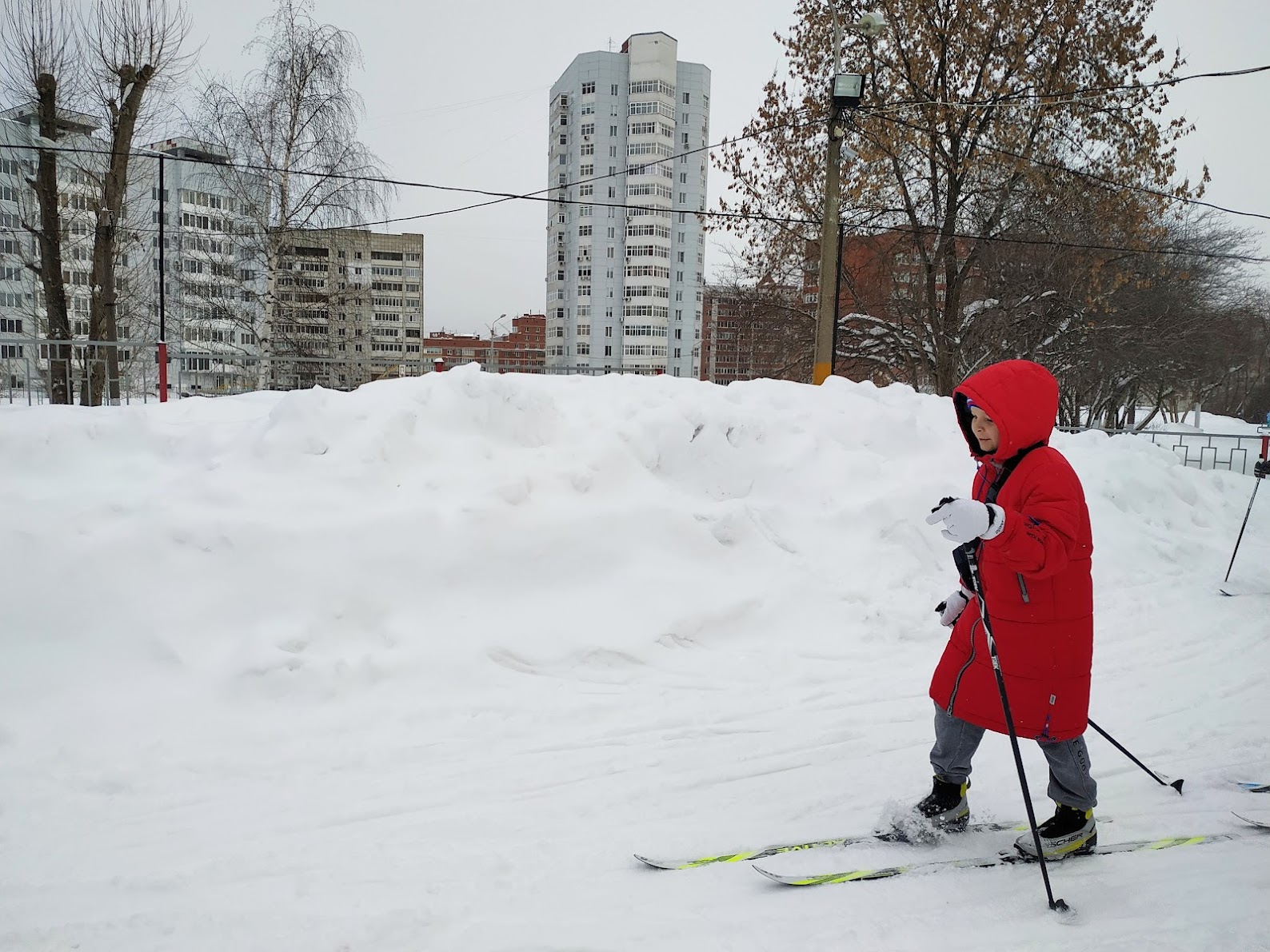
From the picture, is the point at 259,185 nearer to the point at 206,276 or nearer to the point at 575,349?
the point at 206,276

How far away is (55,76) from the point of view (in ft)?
51.4

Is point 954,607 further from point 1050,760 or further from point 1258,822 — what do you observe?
point 1258,822

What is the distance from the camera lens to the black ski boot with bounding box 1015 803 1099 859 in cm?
275

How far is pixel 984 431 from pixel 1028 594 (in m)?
0.58

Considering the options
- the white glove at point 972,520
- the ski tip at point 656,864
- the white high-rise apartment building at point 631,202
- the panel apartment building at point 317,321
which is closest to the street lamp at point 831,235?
the panel apartment building at point 317,321

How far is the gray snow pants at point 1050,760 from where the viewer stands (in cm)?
273

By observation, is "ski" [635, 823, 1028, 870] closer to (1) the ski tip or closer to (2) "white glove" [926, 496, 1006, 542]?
(1) the ski tip

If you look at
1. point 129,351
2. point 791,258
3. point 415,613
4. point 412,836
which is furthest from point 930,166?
point 129,351

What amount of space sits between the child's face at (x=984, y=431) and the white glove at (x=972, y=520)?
0.32 metres

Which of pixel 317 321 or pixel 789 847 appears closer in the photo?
pixel 789 847

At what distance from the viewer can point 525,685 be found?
168 inches

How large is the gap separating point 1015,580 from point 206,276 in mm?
23571

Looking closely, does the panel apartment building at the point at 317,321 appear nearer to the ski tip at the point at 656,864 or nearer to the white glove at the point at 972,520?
the ski tip at the point at 656,864

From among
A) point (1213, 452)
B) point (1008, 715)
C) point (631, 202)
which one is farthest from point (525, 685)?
point (631, 202)
